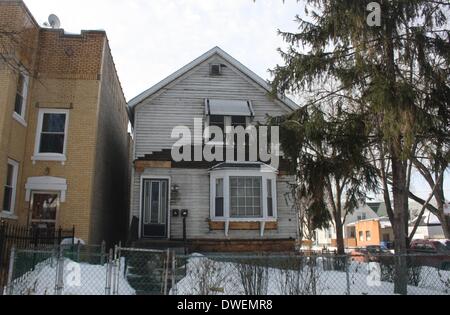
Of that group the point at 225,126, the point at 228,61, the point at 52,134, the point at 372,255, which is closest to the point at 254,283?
the point at 372,255

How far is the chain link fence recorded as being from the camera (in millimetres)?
8688

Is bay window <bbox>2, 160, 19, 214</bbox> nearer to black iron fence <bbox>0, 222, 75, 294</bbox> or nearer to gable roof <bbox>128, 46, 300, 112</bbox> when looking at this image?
black iron fence <bbox>0, 222, 75, 294</bbox>

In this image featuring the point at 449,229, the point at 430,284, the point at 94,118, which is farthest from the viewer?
the point at 449,229

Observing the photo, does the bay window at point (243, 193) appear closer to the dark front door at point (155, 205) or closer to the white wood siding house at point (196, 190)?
the white wood siding house at point (196, 190)

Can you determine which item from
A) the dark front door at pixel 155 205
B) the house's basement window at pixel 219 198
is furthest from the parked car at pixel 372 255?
the dark front door at pixel 155 205

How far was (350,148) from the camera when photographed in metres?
11.6

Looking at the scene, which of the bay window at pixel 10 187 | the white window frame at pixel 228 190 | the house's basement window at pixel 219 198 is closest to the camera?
the bay window at pixel 10 187

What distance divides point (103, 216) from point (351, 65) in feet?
38.1

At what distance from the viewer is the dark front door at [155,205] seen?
17.8 m

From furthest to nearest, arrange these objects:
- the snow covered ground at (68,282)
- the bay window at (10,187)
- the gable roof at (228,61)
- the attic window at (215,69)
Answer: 1. the attic window at (215,69)
2. the gable roof at (228,61)
3. the bay window at (10,187)
4. the snow covered ground at (68,282)

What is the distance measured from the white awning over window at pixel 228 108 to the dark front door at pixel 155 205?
3.53 m

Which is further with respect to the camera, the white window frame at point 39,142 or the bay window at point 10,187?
the white window frame at point 39,142
